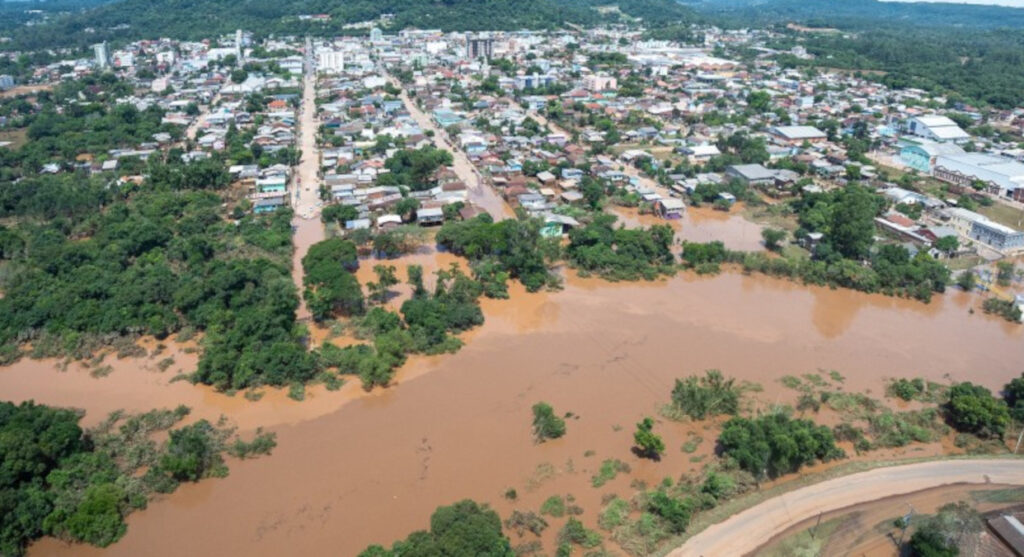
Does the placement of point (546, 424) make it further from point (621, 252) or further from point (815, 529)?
point (621, 252)

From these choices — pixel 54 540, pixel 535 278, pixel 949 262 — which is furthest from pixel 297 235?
pixel 949 262

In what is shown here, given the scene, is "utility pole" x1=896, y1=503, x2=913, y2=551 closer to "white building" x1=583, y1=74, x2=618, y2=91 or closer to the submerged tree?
the submerged tree

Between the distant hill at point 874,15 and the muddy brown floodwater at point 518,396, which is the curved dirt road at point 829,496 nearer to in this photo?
the muddy brown floodwater at point 518,396

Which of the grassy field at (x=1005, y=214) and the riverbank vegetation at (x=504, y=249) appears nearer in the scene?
the riverbank vegetation at (x=504, y=249)

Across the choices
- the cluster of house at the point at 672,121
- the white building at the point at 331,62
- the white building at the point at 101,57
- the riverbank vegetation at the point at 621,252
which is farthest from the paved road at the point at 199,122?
the riverbank vegetation at the point at 621,252

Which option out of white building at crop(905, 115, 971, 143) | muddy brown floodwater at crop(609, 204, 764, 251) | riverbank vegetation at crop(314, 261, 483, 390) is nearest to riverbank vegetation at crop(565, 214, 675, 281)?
muddy brown floodwater at crop(609, 204, 764, 251)

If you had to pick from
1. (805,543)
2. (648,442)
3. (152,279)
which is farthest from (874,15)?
(152,279)

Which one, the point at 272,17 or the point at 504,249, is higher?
the point at 272,17
